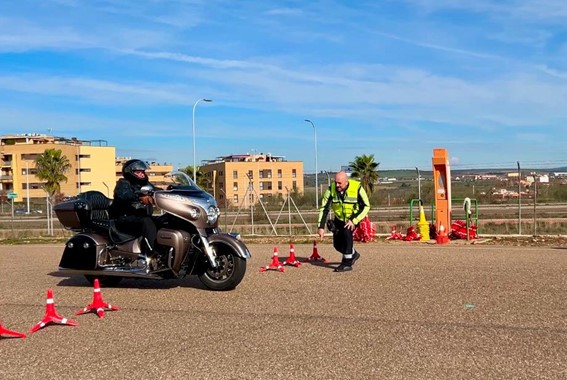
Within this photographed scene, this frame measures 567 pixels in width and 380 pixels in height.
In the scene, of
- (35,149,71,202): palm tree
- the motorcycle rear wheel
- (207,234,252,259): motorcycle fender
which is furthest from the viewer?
(35,149,71,202): palm tree

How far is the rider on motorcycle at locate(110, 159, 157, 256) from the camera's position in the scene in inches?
380

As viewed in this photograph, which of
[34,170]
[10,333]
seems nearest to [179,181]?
[10,333]

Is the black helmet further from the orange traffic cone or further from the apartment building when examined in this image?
the apartment building

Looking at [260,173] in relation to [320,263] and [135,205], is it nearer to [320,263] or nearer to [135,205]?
[320,263]

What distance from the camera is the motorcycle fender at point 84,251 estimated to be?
10008mm

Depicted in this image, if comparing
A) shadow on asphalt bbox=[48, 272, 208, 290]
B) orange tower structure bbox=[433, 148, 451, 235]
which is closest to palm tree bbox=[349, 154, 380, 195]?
orange tower structure bbox=[433, 148, 451, 235]

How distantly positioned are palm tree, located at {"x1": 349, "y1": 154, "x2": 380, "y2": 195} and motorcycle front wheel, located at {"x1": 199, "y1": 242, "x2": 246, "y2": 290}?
38786 millimetres

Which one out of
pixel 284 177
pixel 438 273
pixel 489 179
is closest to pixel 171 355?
pixel 438 273

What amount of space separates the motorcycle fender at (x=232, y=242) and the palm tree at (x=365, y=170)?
3887 cm

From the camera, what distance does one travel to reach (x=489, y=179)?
26.5 meters

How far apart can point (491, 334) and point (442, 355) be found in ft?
3.20

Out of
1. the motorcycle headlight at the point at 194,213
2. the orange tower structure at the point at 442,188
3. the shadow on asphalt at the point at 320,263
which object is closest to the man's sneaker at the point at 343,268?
the shadow on asphalt at the point at 320,263

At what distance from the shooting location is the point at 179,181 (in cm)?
1020

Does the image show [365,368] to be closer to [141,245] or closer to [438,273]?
[141,245]
